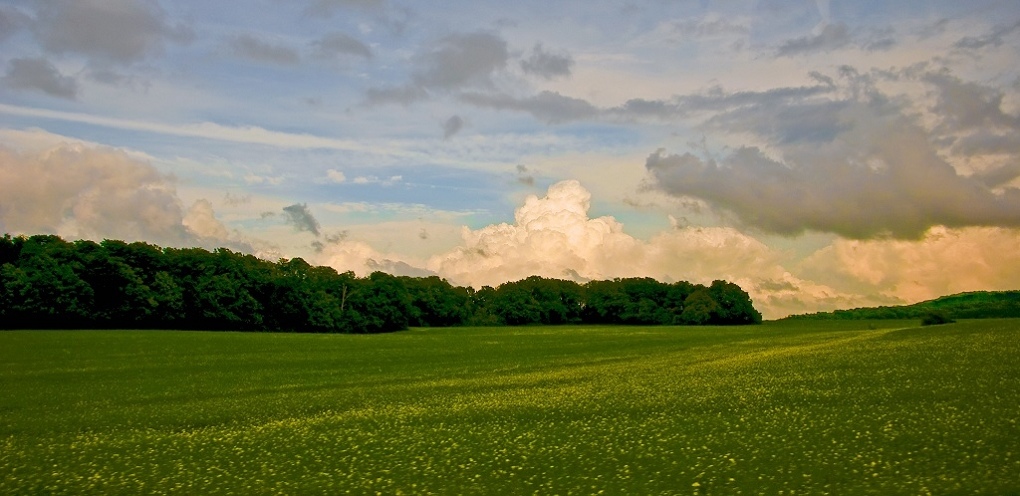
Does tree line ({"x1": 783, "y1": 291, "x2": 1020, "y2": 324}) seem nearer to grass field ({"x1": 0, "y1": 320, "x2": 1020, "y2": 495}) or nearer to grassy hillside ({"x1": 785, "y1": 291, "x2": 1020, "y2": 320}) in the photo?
grassy hillside ({"x1": 785, "y1": 291, "x2": 1020, "y2": 320})

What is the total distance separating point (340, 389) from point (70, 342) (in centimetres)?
4436

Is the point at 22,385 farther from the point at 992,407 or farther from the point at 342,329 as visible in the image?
the point at 342,329

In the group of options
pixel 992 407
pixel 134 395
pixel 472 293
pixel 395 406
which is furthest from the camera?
pixel 472 293

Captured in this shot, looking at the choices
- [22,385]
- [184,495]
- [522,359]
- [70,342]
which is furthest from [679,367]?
[70,342]

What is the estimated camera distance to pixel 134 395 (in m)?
41.2

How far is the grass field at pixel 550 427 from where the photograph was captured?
17000mm

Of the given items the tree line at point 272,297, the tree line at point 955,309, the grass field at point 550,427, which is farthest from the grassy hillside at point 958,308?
the grass field at point 550,427

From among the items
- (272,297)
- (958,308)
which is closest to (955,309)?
(958,308)

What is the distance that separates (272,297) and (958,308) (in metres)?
105

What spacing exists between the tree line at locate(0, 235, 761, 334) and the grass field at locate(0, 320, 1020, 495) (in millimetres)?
44717

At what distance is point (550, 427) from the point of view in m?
24.9

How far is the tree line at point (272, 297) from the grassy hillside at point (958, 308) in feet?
59.4

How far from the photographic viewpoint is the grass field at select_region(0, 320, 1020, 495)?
17.0 meters

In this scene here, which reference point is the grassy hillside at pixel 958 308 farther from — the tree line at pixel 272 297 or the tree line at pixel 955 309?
the tree line at pixel 272 297
